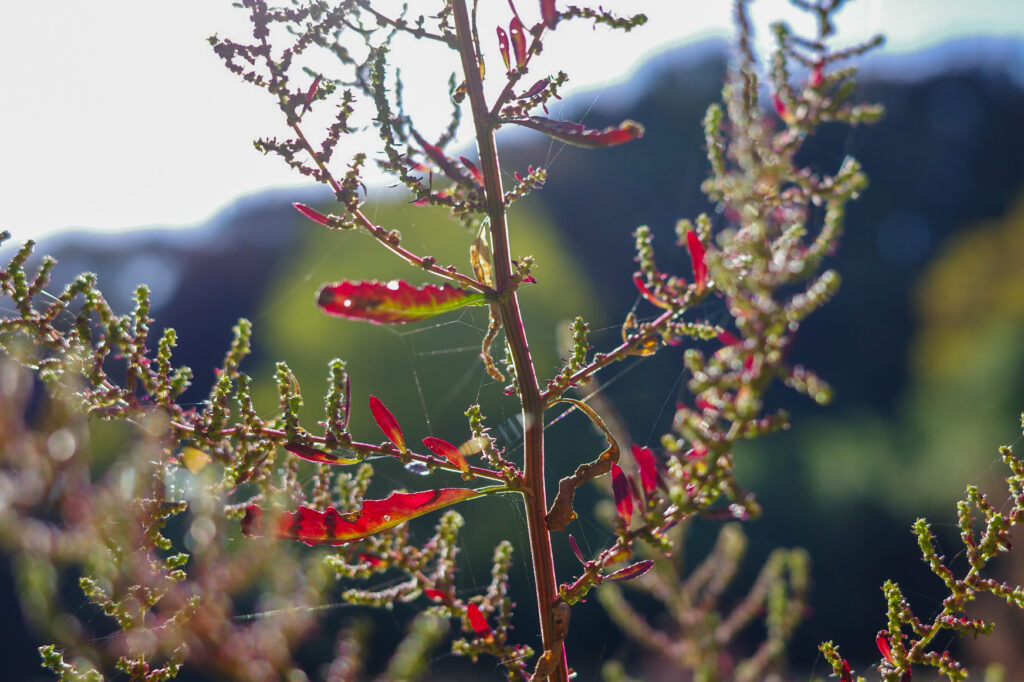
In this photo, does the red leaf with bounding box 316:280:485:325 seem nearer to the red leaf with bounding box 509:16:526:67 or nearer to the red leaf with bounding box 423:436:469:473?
the red leaf with bounding box 423:436:469:473

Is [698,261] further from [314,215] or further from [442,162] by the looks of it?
[314,215]

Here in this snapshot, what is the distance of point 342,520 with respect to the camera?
69cm

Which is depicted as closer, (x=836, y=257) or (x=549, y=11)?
(x=549, y=11)

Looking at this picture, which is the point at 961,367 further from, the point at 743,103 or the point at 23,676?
the point at 23,676

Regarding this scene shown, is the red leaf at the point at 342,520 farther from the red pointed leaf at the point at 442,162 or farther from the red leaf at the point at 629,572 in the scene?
the red pointed leaf at the point at 442,162

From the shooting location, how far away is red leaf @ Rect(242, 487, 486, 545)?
0.68 m

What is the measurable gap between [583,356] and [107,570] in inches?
24.0

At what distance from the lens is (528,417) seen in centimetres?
69

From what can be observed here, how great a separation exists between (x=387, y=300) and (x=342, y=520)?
26 centimetres

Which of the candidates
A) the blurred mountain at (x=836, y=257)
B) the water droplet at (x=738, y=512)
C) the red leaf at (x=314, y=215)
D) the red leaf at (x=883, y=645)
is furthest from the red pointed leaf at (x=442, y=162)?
the blurred mountain at (x=836, y=257)

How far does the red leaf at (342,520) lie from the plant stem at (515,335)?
2.7 inches

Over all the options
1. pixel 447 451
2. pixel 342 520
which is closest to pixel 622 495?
pixel 447 451

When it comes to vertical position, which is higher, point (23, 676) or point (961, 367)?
point (961, 367)

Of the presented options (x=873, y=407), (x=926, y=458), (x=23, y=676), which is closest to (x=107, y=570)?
(x=23, y=676)
